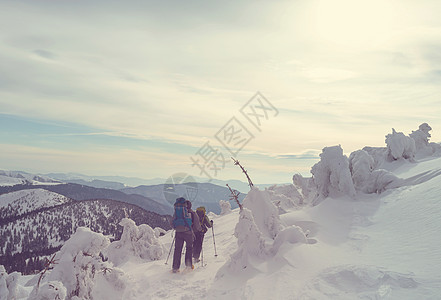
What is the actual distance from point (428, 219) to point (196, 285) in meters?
9.27

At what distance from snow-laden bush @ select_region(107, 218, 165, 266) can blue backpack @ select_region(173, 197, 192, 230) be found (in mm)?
8761

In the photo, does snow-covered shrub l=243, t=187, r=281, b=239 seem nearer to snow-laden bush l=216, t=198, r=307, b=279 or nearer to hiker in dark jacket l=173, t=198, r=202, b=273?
snow-laden bush l=216, t=198, r=307, b=279

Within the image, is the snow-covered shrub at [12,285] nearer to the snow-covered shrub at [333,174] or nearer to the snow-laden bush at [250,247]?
the snow-laden bush at [250,247]

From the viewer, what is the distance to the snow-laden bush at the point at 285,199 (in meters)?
20.6

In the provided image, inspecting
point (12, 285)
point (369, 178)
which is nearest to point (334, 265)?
point (12, 285)

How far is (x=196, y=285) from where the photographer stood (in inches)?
356

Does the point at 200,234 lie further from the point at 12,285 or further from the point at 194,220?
the point at 12,285

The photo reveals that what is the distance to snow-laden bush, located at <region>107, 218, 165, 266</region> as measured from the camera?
18.3 m

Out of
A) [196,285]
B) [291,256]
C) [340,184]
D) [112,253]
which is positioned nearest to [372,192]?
[340,184]

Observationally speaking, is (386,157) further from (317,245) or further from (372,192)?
(317,245)

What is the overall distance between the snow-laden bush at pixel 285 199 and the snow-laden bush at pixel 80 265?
41.0 feet

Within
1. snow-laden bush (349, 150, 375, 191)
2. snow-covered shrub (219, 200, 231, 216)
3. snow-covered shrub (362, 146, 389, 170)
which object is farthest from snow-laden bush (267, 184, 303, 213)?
snow-covered shrub (362, 146, 389, 170)

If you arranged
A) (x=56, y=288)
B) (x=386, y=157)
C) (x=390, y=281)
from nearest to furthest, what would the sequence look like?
(x=56, y=288)
(x=390, y=281)
(x=386, y=157)

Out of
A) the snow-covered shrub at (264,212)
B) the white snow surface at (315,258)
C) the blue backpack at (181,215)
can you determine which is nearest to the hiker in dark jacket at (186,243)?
the blue backpack at (181,215)
